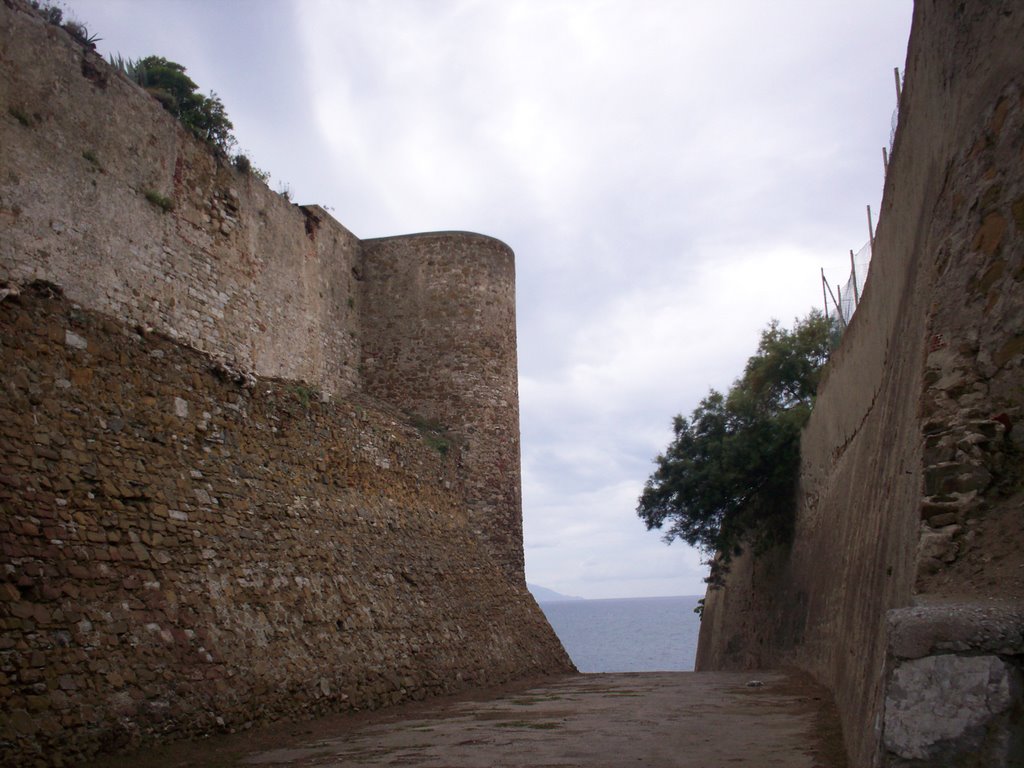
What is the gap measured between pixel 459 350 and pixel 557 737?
14395 millimetres

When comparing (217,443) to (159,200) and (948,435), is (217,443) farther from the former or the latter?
(159,200)

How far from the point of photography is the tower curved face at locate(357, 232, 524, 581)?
2127 cm

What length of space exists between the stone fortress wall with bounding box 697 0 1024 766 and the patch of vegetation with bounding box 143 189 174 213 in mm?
11244

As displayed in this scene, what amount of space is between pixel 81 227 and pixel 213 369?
19.8 ft

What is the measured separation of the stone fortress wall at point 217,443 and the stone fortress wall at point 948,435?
4892 millimetres

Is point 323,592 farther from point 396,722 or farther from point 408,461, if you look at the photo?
point 408,461

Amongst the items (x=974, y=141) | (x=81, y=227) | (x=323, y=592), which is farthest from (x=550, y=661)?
(x=974, y=141)

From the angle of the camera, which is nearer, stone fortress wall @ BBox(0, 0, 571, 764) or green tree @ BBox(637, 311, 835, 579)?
stone fortress wall @ BBox(0, 0, 571, 764)

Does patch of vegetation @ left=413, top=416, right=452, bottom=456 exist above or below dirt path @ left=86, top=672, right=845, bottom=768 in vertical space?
above

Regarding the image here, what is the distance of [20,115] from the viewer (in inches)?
516

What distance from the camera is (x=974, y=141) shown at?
5.81 m

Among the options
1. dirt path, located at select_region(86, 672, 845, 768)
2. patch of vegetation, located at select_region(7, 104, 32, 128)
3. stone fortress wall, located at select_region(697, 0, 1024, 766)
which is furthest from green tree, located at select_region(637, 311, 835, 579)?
patch of vegetation, located at select_region(7, 104, 32, 128)

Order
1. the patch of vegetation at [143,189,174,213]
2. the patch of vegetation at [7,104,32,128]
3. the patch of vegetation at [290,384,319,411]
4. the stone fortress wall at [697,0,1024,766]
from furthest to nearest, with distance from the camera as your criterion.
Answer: the patch of vegetation at [143,189,174,213], the patch of vegetation at [7,104,32,128], the patch of vegetation at [290,384,319,411], the stone fortress wall at [697,0,1024,766]

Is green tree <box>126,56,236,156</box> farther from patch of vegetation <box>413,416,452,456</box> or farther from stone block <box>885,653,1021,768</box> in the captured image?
stone block <box>885,653,1021,768</box>
